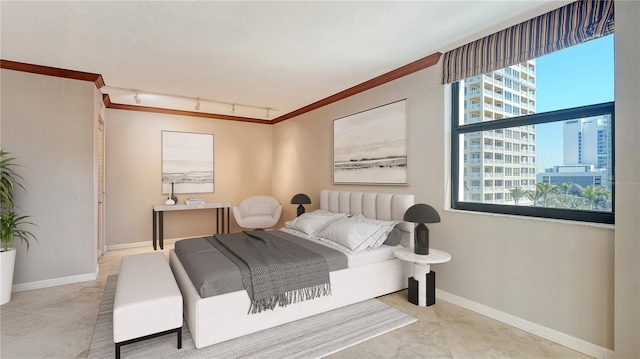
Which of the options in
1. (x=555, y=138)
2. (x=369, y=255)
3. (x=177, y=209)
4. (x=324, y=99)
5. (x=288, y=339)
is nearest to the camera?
(x=288, y=339)

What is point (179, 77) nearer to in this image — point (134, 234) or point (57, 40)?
point (57, 40)

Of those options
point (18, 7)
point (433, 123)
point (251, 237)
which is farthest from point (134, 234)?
point (433, 123)

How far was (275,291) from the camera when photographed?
244cm

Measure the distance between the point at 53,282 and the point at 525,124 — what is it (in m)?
5.30

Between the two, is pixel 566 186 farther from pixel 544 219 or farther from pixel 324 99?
pixel 324 99

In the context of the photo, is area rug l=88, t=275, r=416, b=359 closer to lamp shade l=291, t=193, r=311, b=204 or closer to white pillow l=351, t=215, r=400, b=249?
white pillow l=351, t=215, r=400, b=249

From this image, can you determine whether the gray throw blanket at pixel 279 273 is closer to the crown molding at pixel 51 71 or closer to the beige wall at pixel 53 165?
the beige wall at pixel 53 165

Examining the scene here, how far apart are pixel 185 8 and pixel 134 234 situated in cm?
445

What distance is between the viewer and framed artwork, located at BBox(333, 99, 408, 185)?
3568 millimetres

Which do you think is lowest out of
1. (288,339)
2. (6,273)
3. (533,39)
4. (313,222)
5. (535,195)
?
(288,339)

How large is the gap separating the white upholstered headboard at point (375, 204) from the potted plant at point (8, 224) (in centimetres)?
360

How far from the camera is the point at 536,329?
2398mm

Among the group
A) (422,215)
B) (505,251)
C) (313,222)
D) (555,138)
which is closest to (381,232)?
(422,215)

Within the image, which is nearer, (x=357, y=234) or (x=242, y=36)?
(x=242, y=36)
